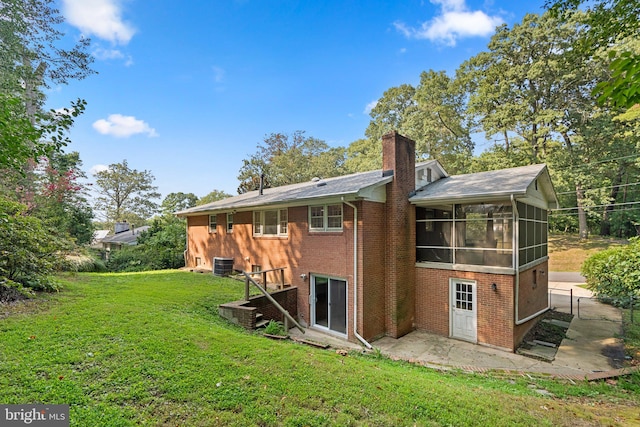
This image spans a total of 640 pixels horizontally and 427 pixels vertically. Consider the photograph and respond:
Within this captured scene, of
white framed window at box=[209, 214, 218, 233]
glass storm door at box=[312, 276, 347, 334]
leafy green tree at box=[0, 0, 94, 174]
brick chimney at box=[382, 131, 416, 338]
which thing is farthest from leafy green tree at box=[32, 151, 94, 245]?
brick chimney at box=[382, 131, 416, 338]

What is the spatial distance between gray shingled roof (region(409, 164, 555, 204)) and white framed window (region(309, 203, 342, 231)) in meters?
2.77

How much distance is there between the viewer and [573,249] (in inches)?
1003

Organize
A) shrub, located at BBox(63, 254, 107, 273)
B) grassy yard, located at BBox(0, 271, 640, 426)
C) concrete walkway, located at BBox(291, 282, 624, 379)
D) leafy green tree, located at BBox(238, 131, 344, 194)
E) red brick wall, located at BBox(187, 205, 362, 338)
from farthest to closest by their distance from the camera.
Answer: leafy green tree, located at BBox(238, 131, 344, 194)
shrub, located at BBox(63, 254, 107, 273)
red brick wall, located at BBox(187, 205, 362, 338)
concrete walkway, located at BBox(291, 282, 624, 379)
grassy yard, located at BBox(0, 271, 640, 426)

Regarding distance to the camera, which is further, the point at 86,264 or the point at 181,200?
the point at 181,200

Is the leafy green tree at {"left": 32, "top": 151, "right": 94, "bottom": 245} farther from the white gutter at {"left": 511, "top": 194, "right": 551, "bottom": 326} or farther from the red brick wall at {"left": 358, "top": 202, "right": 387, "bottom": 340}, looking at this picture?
the white gutter at {"left": 511, "top": 194, "right": 551, "bottom": 326}

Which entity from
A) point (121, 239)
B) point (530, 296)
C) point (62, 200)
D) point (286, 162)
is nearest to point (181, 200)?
point (121, 239)

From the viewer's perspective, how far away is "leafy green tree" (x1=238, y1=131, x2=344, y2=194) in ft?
107

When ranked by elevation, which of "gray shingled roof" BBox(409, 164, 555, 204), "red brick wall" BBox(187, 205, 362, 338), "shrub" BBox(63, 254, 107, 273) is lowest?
"shrub" BBox(63, 254, 107, 273)

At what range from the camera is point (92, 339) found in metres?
5.12

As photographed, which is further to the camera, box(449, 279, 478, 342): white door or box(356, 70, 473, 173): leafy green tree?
box(356, 70, 473, 173): leafy green tree

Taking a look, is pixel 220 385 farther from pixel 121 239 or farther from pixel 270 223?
pixel 121 239

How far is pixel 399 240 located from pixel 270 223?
5.62m

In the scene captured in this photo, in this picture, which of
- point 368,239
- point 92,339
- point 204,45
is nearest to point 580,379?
point 368,239

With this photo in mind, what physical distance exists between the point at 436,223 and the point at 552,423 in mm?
7129
